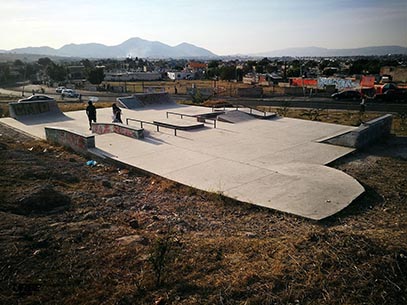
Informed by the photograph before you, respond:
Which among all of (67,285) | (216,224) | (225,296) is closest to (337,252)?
(225,296)

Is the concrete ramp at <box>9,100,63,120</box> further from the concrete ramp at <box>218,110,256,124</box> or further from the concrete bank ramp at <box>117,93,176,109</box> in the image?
the concrete ramp at <box>218,110,256,124</box>

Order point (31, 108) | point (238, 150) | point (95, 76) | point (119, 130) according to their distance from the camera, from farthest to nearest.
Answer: point (95, 76) → point (31, 108) → point (119, 130) → point (238, 150)

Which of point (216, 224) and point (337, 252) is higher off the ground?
point (337, 252)

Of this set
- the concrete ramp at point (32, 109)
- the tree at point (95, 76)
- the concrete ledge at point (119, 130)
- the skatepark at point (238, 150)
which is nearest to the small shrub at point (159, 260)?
the skatepark at point (238, 150)

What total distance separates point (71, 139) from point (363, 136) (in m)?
10.8

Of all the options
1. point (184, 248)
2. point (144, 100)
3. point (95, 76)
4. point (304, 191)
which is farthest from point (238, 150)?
point (95, 76)

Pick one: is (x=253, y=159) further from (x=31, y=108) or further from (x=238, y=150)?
(x=31, y=108)

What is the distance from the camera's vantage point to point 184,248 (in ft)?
17.5

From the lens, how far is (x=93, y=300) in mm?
3928

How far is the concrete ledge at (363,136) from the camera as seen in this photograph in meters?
12.2

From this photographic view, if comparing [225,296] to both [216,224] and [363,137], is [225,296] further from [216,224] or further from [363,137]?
[363,137]

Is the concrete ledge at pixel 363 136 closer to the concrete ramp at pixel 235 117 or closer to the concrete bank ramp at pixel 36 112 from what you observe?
the concrete ramp at pixel 235 117

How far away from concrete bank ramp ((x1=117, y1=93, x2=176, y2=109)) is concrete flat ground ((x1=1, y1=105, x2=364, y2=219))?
5664 mm

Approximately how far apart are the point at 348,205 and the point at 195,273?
4334 mm
